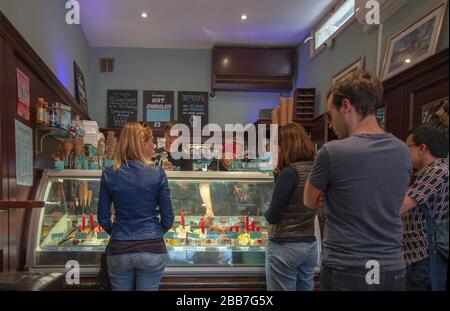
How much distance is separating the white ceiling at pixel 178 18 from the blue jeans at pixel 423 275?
1.21 metres

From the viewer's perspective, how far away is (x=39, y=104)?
1.64 metres

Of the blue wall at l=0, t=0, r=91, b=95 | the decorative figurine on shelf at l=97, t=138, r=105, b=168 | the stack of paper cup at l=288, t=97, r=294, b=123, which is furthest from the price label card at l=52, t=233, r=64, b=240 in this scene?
the stack of paper cup at l=288, t=97, r=294, b=123

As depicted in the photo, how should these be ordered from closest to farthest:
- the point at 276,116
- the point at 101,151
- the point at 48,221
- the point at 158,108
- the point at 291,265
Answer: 1. the point at 291,265
2. the point at 48,221
3. the point at 101,151
4. the point at 158,108
5. the point at 276,116

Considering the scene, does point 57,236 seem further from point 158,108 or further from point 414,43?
point 414,43

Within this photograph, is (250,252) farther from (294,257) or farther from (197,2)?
(197,2)

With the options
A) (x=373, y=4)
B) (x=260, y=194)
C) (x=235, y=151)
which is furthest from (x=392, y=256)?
(x=235, y=151)

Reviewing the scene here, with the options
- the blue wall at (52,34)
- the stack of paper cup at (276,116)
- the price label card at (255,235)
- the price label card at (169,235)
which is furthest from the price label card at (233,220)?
the blue wall at (52,34)

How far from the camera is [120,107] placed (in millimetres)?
2396

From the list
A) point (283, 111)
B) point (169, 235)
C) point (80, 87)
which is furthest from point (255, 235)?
point (80, 87)

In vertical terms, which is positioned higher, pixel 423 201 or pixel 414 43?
pixel 414 43

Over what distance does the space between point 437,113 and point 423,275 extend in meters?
0.37

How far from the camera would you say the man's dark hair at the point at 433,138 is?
2.11ft

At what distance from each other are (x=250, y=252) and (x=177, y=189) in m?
0.56

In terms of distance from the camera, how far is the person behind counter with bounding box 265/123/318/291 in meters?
1.26
